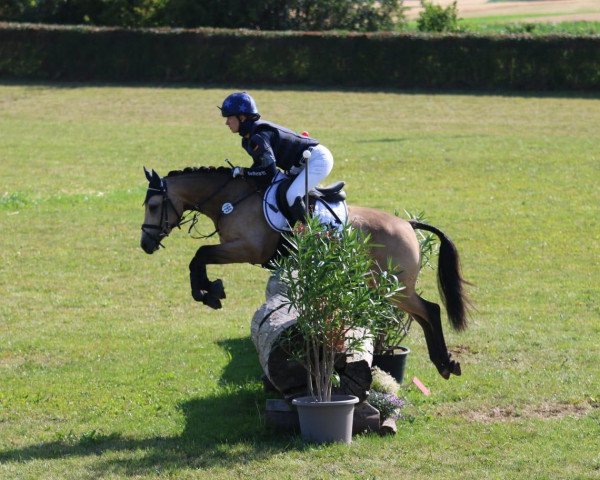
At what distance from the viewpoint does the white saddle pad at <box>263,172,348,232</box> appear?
9672 mm

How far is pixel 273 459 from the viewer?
304 inches

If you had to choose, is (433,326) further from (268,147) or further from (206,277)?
(268,147)

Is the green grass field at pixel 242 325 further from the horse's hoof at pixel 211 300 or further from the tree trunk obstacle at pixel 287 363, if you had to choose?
the horse's hoof at pixel 211 300

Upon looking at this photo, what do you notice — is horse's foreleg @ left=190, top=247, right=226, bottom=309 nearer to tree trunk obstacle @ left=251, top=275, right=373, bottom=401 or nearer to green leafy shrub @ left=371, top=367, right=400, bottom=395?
tree trunk obstacle @ left=251, top=275, right=373, bottom=401

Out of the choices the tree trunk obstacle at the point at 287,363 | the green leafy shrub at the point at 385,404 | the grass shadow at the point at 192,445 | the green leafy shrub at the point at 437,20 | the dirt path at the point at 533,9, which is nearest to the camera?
the grass shadow at the point at 192,445

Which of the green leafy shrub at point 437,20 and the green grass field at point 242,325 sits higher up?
the green leafy shrub at point 437,20

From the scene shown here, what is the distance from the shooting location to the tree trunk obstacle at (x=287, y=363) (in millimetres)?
8336

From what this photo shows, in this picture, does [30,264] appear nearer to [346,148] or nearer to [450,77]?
[346,148]

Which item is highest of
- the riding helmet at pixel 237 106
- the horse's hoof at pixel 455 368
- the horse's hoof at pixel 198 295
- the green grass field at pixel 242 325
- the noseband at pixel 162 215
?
the riding helmet at pixel 237 106

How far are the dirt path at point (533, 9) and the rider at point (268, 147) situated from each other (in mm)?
57236

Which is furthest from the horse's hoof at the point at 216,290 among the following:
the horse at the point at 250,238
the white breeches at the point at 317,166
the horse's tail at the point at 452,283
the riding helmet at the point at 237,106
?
the horse's tail at the point at 452,283

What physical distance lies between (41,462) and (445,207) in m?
13.1

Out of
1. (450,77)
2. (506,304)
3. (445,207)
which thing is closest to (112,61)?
(450,77)

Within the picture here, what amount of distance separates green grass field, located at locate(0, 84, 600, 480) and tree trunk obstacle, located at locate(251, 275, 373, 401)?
413mm
